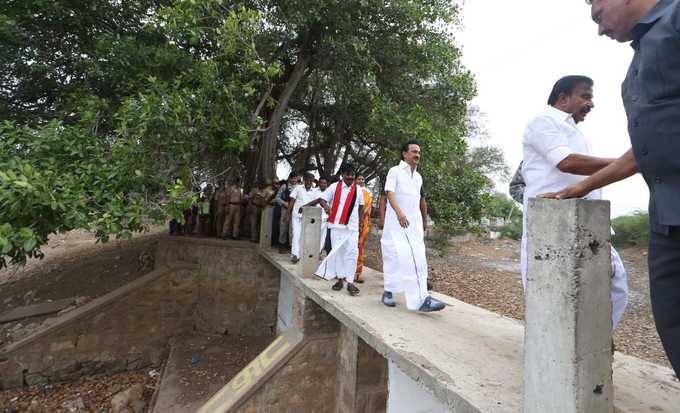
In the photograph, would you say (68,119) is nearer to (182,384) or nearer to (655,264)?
(182,384)

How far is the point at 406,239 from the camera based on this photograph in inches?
137

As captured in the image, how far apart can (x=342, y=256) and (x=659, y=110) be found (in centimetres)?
360

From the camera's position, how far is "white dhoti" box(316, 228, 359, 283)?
4.31m

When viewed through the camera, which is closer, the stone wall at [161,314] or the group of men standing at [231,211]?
the stone wall at [161,314]

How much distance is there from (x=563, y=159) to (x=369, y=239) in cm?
1151

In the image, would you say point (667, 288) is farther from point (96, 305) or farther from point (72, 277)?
point (72, 277)

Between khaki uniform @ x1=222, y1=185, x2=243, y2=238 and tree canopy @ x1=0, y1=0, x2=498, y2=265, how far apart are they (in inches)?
27.3

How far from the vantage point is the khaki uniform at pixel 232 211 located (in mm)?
8141

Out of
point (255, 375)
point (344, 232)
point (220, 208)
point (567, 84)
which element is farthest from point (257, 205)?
point (567, 84)

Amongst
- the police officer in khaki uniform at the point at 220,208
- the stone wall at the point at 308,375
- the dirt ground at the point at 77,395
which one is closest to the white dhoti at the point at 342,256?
the stone wall at the point at 308,375

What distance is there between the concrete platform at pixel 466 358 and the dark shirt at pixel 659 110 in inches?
48.7

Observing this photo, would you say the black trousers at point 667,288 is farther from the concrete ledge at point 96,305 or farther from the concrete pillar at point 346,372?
the concrete ledge at point 96,305

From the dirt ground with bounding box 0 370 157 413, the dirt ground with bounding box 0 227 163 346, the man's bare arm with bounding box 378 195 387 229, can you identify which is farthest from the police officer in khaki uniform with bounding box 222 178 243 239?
the man's bare arm with bounding box 378 195 387 229

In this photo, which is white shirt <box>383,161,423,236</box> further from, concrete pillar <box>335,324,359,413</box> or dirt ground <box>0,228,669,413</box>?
dirt ground <box>0,228,669,413</box>
